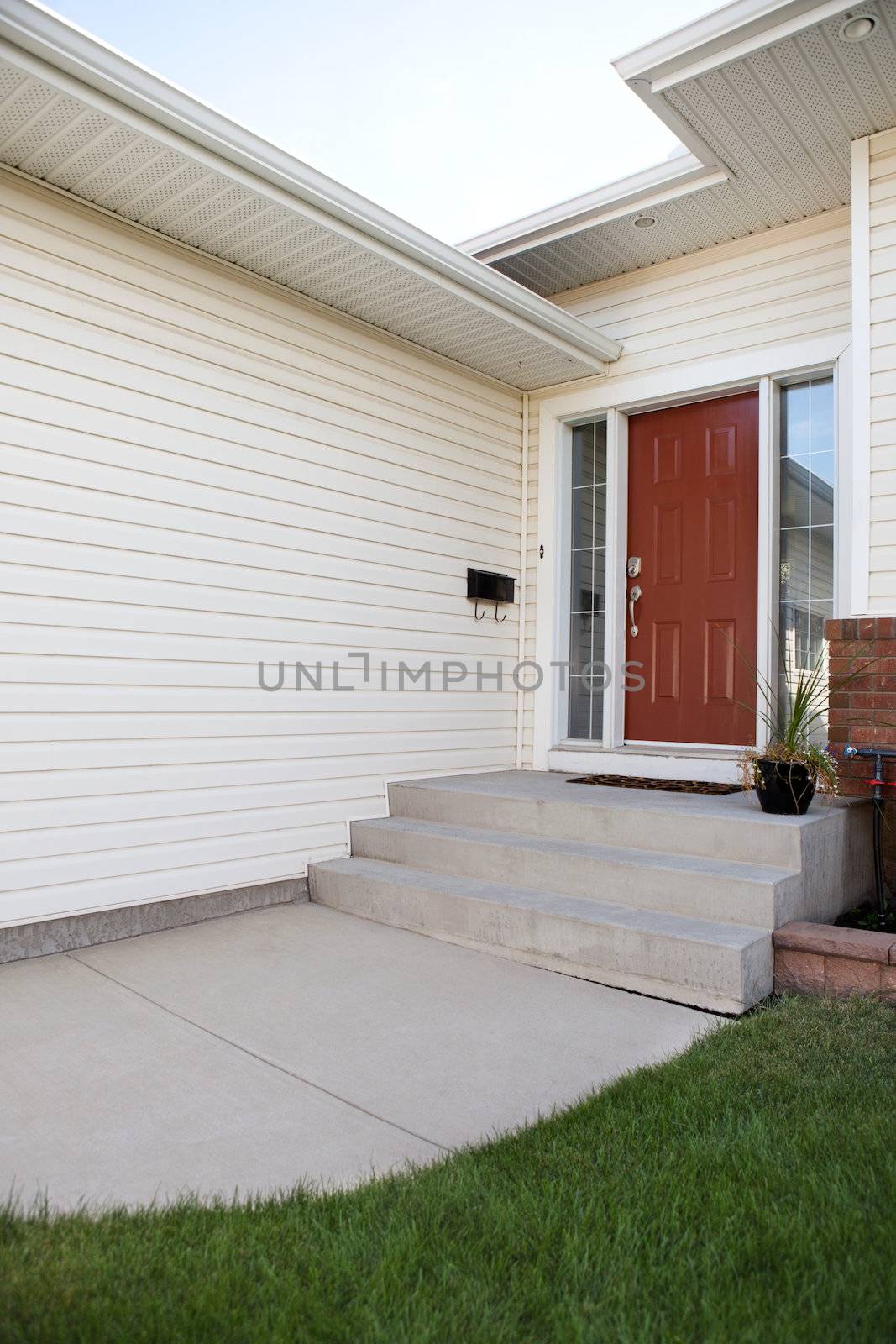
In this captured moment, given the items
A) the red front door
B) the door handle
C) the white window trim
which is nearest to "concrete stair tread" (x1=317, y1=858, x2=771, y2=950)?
the white window trim

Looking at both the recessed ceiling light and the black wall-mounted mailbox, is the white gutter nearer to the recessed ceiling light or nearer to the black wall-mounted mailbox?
the recessed ceiling light

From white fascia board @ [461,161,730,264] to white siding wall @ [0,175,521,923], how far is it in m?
0.68

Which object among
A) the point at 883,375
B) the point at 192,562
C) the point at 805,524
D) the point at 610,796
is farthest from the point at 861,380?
the point at 192,562

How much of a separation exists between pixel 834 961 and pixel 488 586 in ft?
9.24

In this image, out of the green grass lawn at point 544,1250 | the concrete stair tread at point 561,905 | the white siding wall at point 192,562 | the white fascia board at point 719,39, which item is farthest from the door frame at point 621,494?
the green grass lawn at point 544,1250

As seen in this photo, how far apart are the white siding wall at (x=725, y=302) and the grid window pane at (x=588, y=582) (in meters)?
0.25

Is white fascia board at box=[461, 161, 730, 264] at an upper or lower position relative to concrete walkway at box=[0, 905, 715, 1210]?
upper

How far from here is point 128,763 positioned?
3.41 metres

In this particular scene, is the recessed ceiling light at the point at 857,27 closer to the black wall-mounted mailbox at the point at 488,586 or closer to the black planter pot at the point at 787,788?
the black planter pot at the point at 787,788

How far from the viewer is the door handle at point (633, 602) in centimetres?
494

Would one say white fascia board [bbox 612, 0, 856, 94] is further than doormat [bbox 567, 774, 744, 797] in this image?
No

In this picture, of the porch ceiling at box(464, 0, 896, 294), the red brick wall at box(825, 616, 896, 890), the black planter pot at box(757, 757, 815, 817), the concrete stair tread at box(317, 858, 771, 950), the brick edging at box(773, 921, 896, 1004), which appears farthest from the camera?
the red brick wall at box(825, 616, 896, 890)

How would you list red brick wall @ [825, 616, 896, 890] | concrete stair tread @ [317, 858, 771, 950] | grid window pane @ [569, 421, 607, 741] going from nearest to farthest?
concrete stair tread @ [317, 858, 771, 950] → red brick wall @ [825, 616, 896, 890] → grid window pane @ [569, 421, 607, 741]

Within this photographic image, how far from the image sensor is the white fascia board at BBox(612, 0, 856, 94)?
2.97 m
